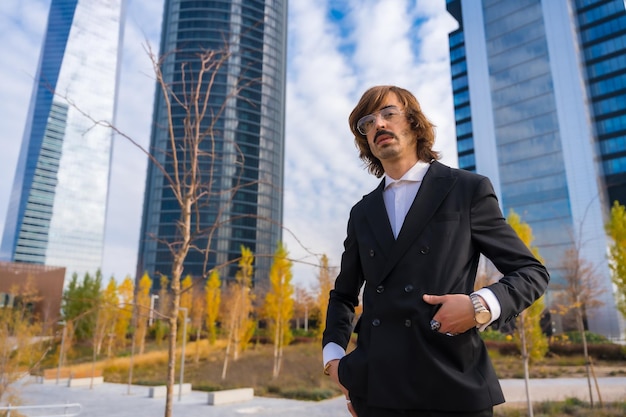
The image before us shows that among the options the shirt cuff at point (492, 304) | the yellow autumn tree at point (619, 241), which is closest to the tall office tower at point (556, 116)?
the yellow autumn tree at point (619, 241)

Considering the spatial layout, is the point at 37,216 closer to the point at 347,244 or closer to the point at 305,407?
the point at 305,407

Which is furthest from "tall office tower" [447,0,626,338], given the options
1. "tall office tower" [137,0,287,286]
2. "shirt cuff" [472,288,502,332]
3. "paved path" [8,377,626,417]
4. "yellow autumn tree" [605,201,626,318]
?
"shirt cuff" [472,288,502,332]

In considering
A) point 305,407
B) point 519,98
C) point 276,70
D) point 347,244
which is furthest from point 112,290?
point 276,70

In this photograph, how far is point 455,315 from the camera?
3.76ft

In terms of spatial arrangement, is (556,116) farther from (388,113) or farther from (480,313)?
(480,313)

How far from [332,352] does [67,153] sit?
11369 cm

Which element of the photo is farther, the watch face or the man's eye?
the man's eye

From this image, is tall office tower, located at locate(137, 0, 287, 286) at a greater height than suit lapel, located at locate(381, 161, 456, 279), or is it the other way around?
tall office tower, located at locate(137, 0, 287, 286)

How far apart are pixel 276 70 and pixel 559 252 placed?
64221 millimetres

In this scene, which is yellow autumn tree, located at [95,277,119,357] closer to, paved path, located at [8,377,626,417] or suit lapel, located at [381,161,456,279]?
paved path, located at [8,377,626,417]

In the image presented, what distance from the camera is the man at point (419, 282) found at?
119 centimetres

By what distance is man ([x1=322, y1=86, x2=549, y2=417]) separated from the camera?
1187mm

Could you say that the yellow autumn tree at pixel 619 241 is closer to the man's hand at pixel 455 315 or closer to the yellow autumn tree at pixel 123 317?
the man's hand at pixel 455 315

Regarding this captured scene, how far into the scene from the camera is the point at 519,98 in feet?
161
